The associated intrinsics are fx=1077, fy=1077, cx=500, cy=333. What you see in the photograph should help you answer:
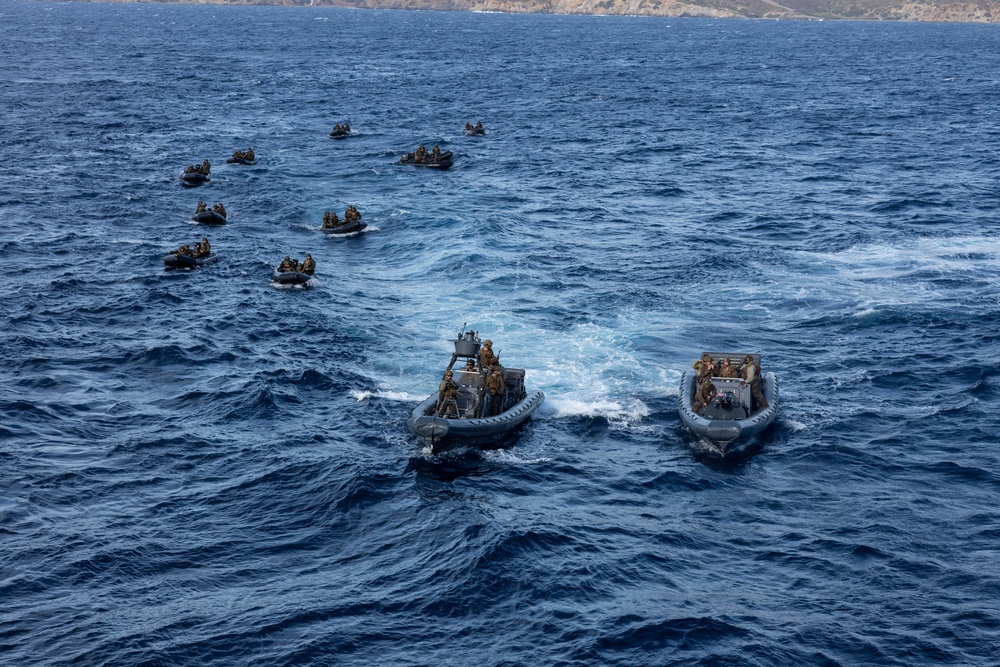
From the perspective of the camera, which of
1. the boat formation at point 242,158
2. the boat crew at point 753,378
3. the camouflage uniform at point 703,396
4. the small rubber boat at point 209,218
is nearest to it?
the camouflage uniform at point 703,396

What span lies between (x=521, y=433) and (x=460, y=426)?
141 inches

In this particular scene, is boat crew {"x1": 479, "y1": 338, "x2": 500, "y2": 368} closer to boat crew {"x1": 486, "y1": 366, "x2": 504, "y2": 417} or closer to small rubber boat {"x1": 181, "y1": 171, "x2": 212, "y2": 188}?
boat crew {"x1": 486, "y1": 366, "x2": 504, "y2": 417}

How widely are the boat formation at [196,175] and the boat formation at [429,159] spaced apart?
57.7ft

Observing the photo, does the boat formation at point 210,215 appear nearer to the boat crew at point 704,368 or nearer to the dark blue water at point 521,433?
the dark blue water at point 521,433

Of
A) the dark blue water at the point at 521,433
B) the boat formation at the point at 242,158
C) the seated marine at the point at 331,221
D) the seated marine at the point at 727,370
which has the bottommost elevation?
the dark blue water at the point at 521,433

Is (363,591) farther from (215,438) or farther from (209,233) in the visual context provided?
(209,233)

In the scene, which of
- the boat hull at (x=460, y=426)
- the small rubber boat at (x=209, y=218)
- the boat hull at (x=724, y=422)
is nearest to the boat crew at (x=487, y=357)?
the boat hull at (x=460, y=426)

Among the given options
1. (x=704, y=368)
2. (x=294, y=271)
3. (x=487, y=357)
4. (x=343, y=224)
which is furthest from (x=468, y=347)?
(x=343, y=224)

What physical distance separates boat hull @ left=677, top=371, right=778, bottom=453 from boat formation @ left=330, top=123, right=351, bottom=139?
234ft

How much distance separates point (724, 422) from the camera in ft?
130

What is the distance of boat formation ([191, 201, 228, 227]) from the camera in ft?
237

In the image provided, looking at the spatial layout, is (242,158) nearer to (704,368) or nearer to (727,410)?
(704,368)

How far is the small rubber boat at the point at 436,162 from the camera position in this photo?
91.8 meters

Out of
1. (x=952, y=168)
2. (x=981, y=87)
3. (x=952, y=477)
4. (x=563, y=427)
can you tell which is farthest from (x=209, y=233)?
(x=981, y=87)
